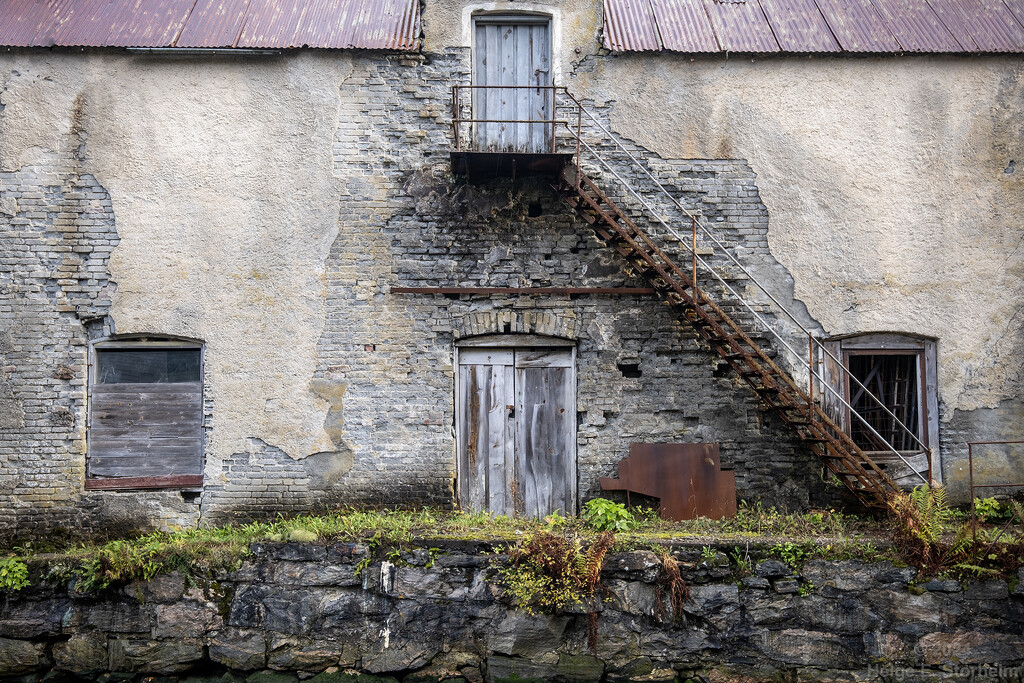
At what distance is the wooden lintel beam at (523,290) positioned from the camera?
8469 millimetres

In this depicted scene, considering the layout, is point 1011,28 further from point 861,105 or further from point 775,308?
point 775,308

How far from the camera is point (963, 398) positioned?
8.52 metres

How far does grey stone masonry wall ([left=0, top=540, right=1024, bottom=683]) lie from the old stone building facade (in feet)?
4.62

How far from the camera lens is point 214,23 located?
28.5 feet

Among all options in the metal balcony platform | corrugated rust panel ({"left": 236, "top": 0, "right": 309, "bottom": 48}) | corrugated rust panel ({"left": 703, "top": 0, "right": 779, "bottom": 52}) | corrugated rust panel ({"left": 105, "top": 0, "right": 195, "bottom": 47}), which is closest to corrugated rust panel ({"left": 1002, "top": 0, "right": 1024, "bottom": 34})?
corrugated rust panel ({"left": 703, "top": 0, "right": 779, "bottom": 52})

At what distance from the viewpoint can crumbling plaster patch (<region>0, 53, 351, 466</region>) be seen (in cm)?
841

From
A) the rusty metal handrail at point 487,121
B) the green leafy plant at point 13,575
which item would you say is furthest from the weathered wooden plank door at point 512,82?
the green leafy plant at point 13,575

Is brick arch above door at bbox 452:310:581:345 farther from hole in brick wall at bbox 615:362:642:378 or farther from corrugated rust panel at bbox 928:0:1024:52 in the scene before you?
corrugated rust panel at bbox 928:0:1024:52

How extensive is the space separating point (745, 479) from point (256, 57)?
755 cm

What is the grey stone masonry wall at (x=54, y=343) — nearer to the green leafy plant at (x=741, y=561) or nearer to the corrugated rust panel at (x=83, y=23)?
the corrugated rust panel at (x=83, y=23)

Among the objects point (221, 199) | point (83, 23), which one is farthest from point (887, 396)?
point (83, 23)

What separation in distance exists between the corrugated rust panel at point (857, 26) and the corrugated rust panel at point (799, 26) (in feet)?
0.34

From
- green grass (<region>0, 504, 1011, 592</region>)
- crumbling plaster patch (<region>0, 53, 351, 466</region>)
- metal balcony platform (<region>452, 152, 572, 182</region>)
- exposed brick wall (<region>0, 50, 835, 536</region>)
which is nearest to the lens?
green grass (<region>0, 504, 1011, 592</region>)

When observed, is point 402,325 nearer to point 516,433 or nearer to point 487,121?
point 516,433
